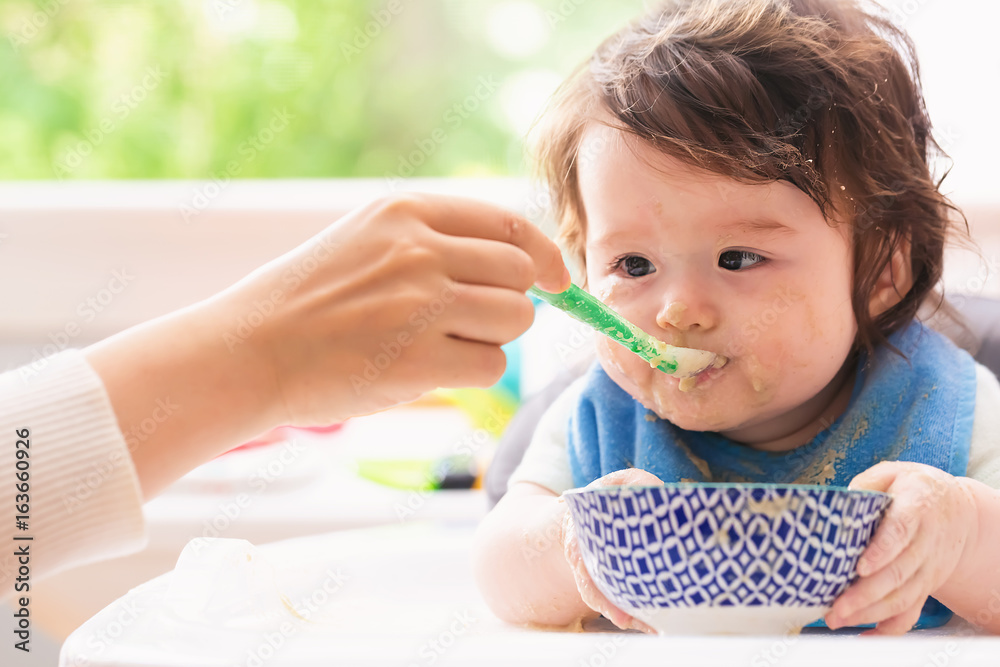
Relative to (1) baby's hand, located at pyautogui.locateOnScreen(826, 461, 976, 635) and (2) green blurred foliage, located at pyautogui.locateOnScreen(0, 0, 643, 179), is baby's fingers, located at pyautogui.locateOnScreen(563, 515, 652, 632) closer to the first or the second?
(1) baby's hand, located at pyautogui.locateOnScreen(826, 461, 976, 635)

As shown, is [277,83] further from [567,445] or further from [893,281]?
A: [893,281]

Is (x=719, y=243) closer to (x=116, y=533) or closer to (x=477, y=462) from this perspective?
(x=116, y=533)

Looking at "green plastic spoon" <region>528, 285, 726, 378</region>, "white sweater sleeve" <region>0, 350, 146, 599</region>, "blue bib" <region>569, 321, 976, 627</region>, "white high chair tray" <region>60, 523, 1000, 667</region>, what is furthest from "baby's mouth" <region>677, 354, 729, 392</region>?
"white sweater sleeve" <region>0, 350, 146, 599</region>

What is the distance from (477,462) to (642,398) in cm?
90

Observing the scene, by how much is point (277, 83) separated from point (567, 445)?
183cm

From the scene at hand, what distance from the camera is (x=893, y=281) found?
0.91 m

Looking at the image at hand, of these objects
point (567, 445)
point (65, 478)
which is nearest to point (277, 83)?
point (567, 445)

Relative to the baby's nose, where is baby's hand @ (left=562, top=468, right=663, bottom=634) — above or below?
below

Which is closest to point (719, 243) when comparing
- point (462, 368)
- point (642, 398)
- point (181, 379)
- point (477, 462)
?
point (642, 398)

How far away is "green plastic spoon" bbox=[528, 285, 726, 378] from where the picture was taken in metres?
0.67

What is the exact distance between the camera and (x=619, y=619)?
0.60 m

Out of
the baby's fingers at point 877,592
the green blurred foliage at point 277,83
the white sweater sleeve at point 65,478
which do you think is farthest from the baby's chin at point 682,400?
the green blurred foliage at point 277,83

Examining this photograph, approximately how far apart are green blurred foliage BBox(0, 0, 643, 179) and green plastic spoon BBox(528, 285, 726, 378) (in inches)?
65.0

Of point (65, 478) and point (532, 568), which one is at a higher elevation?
point (65, 478)
